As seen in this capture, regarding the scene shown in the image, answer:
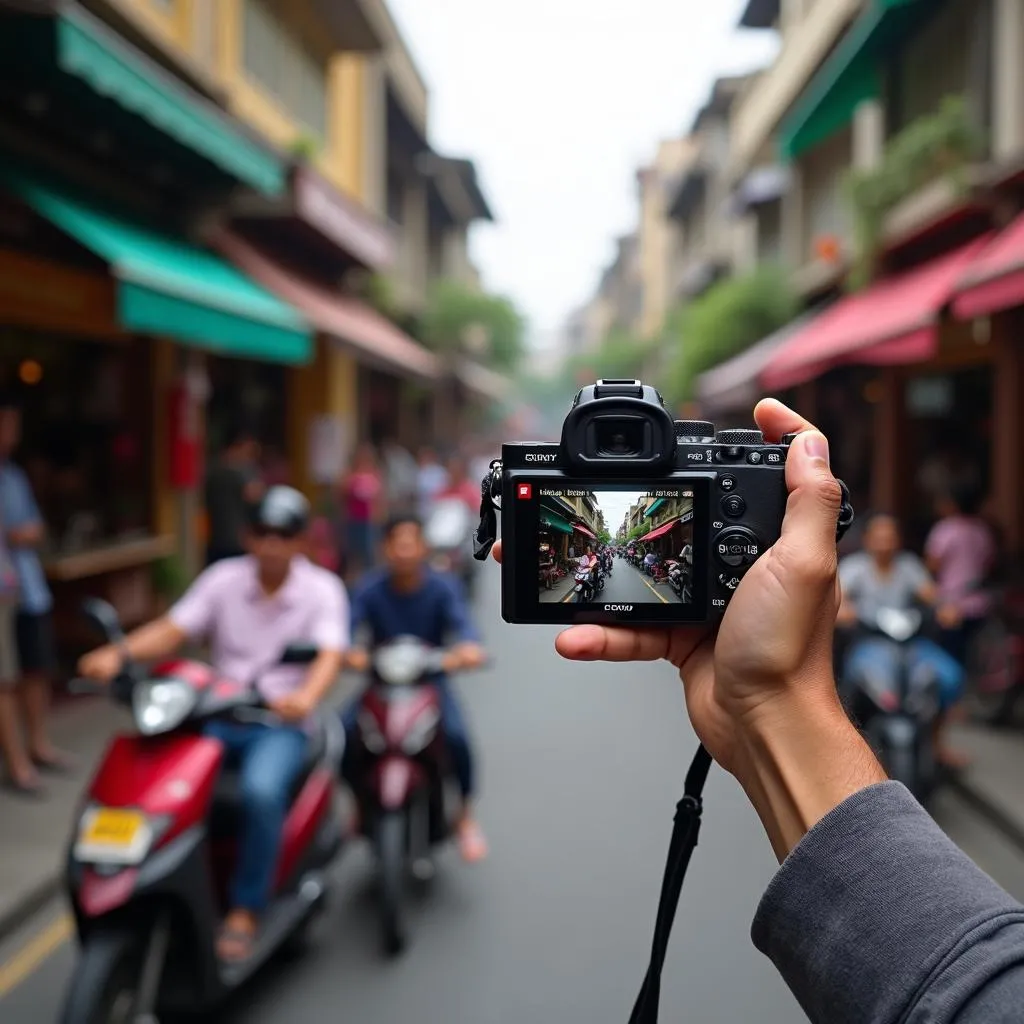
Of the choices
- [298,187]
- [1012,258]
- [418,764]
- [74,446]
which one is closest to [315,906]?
[418,764]

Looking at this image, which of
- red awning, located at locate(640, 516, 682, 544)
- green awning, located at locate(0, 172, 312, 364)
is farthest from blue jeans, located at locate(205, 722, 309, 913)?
green awning, located at locate(0, 172, 312, 364)

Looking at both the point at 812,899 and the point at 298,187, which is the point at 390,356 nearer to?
the point at 298,187

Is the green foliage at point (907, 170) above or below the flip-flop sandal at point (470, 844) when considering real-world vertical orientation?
above

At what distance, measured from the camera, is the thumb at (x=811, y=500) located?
50.9 inches

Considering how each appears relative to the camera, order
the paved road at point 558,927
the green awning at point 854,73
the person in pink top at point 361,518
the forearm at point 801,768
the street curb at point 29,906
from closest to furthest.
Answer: the forearm at point 801,768 → the paved road at point 558,927 → the street curb at point 29,906 → the green awning at point 854,73 → the person in pink top at point 361,518

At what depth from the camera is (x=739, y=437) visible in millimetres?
1479

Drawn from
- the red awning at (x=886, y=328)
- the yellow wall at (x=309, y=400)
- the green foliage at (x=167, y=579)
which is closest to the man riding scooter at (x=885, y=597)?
the red awning at (x=886, y=328)

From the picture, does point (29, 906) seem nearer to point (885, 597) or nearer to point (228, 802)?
point (228, 802)

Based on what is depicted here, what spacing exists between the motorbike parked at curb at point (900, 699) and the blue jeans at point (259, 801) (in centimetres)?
247

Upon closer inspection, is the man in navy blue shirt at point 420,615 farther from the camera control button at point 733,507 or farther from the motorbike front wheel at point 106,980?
the camera control button at point 733,507

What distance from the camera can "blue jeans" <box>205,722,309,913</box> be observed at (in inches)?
141

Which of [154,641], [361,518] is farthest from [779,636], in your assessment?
[361,518]

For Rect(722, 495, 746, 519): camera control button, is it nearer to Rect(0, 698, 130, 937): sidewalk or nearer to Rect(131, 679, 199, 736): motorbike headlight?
Rect(131, 679, 199, 736): motorbike headlight

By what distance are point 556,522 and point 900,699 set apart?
413cm
